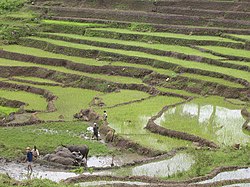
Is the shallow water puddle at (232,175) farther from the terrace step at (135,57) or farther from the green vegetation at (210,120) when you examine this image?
the terrace step at (135,57)

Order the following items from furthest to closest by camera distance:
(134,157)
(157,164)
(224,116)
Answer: (224,116), (134,157), (157,164)

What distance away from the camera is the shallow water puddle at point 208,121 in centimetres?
1998

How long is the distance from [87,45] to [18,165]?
19.3 m

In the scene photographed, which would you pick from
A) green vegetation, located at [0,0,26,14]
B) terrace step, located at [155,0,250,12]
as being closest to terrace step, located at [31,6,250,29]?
green vegetation, located at [0,0,26,14]

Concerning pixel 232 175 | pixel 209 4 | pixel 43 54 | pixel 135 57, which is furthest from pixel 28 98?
pixel 209 4

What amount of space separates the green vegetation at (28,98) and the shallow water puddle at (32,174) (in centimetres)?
811

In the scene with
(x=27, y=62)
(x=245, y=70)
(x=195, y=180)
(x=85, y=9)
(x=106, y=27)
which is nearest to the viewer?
(x=195, y=180)

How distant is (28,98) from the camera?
28.0 m

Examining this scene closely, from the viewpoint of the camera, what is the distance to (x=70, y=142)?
2033 centimetres

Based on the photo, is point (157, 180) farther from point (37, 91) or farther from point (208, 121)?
point (37, 91)

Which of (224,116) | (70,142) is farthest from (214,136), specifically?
(70,142)

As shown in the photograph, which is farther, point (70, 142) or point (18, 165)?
point (70, 142)

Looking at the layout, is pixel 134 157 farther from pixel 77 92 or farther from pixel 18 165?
pixel 77 92

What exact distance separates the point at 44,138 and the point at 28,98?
759 centimetres
